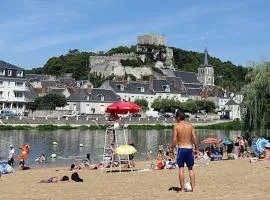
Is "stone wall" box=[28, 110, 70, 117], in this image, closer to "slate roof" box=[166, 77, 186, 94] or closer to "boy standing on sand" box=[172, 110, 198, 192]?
"slate roof" box=[166, 77, 186, 94]

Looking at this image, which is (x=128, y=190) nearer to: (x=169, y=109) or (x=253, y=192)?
(x=253, y=192)

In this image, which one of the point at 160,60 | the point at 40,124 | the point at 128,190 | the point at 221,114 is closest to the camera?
the point at 128,190

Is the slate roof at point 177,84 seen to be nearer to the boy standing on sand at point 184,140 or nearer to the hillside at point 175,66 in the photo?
the hillside at point 175,66

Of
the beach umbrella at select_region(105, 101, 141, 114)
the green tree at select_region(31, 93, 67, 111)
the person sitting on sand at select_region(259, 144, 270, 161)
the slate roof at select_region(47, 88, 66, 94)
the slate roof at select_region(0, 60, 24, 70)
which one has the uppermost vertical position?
the slate roof at select_region(0, 60, 24, 70)

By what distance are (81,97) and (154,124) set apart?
60.3 feet

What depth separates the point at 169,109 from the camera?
10944 centimetres

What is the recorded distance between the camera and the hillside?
149000 millimetres

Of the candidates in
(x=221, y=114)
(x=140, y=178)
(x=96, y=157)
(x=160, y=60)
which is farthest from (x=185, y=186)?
(x=160, y=60)

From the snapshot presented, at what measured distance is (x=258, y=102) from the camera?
37250 mm

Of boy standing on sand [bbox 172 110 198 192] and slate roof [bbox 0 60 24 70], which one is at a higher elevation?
slate roof [bbox 0 60 24 70]

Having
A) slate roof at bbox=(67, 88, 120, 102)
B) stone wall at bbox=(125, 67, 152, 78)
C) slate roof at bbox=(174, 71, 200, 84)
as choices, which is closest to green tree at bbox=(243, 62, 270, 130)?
slate roof at bbox=(67, 88, 120, 102)

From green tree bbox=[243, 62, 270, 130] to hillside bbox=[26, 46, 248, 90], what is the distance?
92.8 meters

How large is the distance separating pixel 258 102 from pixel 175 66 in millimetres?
135021

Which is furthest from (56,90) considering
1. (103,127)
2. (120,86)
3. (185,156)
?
(185,156)
